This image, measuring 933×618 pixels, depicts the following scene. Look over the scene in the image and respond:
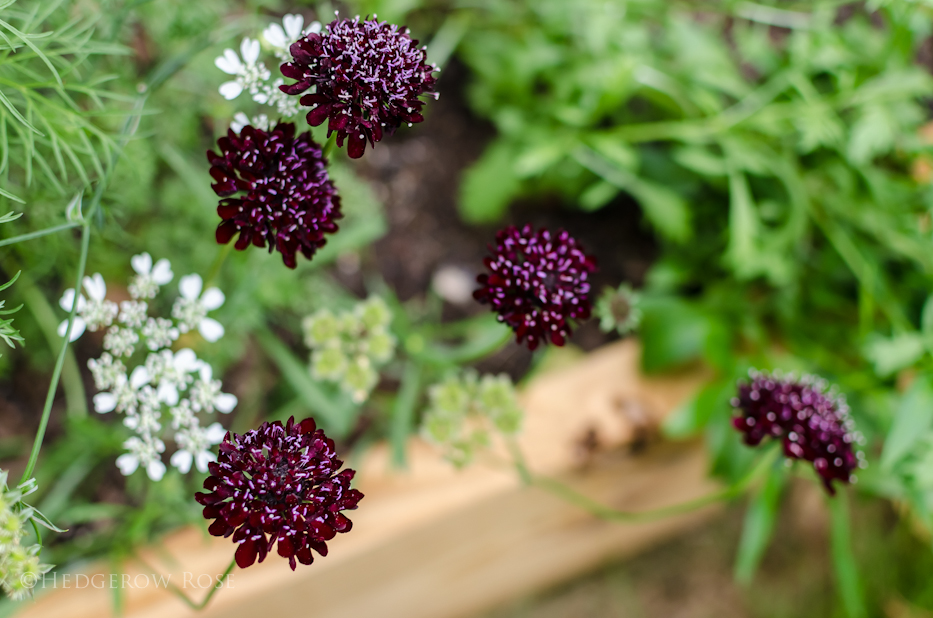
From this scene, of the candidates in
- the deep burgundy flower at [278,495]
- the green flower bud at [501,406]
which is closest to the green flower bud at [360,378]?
the green flower bud at [501,406]

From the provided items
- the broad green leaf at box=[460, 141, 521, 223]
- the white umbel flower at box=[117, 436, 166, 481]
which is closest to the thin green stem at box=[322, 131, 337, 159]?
the white umbel flower at box=[117, 436, 166, 481]

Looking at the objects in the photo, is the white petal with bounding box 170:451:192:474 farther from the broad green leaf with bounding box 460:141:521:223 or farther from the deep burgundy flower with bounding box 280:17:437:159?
the broad green leaf with bounding box 460:141:521:223

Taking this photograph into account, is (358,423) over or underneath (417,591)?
over

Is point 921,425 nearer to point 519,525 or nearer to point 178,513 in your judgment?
point 519,525

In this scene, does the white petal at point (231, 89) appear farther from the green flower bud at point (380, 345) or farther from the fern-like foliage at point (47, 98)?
the green flower bud at point (380, 345)

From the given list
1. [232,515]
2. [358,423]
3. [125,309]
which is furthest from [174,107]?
[232,515]

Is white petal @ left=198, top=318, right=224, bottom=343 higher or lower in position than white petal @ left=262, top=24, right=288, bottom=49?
lower
